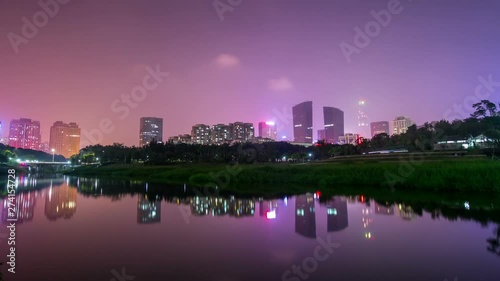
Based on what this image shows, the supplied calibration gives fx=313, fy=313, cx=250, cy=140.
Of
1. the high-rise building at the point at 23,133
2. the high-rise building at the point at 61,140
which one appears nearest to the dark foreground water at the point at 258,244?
the high-rise building at the point at 23,133

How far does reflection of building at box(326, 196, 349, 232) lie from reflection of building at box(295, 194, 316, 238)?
2.72ft

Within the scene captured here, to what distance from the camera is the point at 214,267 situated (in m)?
9.10

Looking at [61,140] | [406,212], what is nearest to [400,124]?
[406,212]

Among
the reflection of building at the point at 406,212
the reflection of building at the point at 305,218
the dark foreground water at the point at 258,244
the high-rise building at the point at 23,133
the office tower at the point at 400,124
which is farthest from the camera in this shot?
the office tower at the point at 400,124

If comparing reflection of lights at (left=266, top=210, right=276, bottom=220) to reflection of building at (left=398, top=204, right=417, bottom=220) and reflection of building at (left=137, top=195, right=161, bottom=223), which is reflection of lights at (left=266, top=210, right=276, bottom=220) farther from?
reflection of building at (left=398, top=204, right=417, bottom=220)

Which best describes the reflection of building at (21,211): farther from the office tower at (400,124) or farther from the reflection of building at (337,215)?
the office tower at (400,124)

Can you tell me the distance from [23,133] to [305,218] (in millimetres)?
180034

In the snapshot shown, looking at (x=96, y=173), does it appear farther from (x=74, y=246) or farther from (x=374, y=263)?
(x=374, y=263)

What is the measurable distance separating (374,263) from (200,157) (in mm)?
82267

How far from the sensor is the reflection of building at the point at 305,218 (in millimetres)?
13906

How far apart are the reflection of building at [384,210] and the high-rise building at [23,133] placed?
173 m

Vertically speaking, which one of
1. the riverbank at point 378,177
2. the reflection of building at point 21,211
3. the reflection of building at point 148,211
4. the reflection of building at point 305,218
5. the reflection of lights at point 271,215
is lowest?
the reflection of building at point 148,211

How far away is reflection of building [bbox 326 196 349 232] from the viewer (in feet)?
48.3

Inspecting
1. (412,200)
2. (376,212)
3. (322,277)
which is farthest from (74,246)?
(412,200)
